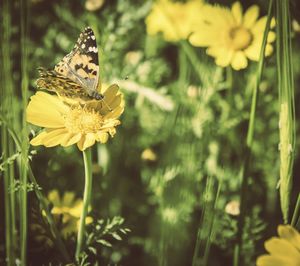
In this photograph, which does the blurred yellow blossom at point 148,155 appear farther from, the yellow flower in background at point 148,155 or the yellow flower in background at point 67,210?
the yellow flower in background at point 67,210

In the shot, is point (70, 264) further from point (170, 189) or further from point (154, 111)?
point (154, 111)

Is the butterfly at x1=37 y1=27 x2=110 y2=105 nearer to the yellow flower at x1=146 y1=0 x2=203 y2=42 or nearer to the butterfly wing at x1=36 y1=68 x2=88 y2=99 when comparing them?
the butterfly wing at x1=36 y1=68 x2=88 y2=99

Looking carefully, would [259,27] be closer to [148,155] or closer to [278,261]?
[148,155]

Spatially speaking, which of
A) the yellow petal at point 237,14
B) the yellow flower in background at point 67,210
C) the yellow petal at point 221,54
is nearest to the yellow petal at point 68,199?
the yellow flower in background at point 67,210

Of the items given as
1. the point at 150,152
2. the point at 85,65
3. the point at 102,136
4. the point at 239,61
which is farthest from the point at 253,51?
the point at 102,136

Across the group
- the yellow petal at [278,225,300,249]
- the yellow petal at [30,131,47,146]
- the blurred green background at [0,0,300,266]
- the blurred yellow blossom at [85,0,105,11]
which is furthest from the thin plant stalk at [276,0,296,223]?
the blurred yellow blossom at [85,0,105,11]

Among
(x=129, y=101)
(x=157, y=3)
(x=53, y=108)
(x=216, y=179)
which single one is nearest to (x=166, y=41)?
(x=157, y=3)

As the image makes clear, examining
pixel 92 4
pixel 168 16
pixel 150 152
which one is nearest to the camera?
pixel 150 152
